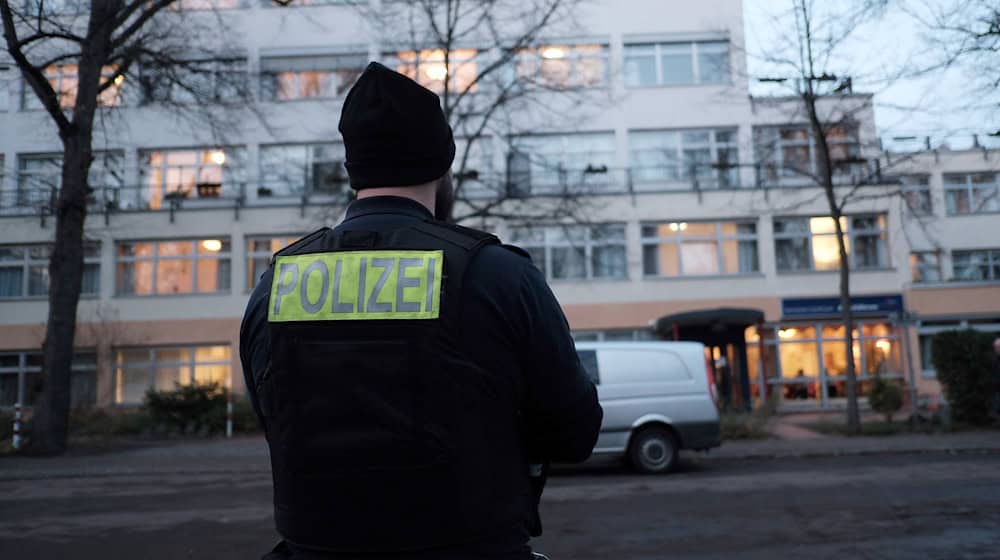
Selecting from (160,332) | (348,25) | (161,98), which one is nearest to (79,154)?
(161,98)

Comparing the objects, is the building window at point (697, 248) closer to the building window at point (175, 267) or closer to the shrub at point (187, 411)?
the shrub at point (187, 411)

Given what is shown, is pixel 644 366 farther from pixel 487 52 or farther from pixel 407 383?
pixel 487 52

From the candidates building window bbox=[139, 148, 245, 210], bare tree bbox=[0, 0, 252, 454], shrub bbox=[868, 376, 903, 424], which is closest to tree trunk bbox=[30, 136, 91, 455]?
bare tree bbox=[0, 0, 252, 454]

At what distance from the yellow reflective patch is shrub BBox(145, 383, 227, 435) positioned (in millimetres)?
19747

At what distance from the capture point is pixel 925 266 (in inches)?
1168

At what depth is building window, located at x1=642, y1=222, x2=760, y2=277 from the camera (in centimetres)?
2617

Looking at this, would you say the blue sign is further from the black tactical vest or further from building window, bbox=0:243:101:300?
the black tactical vest

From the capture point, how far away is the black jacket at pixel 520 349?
1593 mm

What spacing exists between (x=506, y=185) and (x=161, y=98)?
8.17 m

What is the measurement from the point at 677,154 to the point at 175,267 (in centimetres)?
1779

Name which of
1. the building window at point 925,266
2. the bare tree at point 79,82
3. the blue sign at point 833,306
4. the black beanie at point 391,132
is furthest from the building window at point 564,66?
the black beanie at point 391,132

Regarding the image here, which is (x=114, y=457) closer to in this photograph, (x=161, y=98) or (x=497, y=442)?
(x=161, y=98)

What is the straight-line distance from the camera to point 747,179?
2647cm

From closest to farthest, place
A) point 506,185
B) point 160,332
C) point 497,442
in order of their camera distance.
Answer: point 497,442 < point 506,185 < point 160,332
